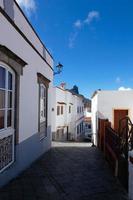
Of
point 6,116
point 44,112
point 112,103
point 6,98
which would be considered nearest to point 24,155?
point 6,116

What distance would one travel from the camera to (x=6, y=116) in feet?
18.8

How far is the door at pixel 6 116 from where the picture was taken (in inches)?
216

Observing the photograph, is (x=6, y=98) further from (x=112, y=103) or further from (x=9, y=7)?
(x=112, y=103)

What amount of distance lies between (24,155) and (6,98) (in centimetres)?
229

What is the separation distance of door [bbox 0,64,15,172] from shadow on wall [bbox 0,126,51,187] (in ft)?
0.64

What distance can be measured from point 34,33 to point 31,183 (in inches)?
200

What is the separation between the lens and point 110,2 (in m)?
11.7

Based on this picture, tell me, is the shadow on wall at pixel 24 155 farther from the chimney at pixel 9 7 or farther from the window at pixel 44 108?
the chimney at pixel 9 7

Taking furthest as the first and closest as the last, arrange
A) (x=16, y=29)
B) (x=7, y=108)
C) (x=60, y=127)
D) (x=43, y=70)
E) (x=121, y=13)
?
(x=60, y=127)
(x=121, y=13)
(x=43, y=70)
(x=16, y=29)
(x=7, y=108)

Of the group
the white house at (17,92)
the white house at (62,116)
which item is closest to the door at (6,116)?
the white house at (17,92)

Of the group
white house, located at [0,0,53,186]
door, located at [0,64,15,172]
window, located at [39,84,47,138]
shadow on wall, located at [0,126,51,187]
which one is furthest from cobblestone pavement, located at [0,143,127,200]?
window, located at [39,84,47,138]

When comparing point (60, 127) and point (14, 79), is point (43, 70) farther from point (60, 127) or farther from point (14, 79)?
point (60, 127)

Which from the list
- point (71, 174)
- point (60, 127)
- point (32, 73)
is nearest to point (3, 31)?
point (32, 73)

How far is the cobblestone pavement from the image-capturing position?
5121 mm
